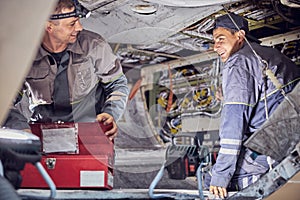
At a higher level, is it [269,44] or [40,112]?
[269,44]

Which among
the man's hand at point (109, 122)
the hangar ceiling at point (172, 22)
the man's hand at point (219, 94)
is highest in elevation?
the hangar ceiling at point (172, 22)

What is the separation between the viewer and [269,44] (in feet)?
7.29

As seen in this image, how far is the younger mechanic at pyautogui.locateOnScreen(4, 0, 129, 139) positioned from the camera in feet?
6.38

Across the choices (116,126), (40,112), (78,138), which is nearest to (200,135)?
(116,126)

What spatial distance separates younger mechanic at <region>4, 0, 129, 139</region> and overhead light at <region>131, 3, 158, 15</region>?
197mm

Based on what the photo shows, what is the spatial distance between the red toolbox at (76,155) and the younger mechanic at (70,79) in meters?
0.04

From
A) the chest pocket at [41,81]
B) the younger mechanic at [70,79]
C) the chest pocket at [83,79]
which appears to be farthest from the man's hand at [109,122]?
the chest pocket at [41,81]

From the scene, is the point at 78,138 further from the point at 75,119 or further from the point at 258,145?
the point at 258,145

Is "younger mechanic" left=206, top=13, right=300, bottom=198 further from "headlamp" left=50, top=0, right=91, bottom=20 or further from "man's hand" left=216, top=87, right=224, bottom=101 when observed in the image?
"headlamp" left=50, top=0, right=91, bottom=20

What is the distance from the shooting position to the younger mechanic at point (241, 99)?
2152 mm

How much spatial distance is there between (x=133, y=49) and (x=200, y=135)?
52cm

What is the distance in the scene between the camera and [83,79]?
2.05 meters

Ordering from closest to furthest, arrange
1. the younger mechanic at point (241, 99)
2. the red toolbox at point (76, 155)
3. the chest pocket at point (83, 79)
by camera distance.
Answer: the red toolbox at point (76, 155) → the chest pocket at point (83, 79) → the younger mechanic at point (241, 99)

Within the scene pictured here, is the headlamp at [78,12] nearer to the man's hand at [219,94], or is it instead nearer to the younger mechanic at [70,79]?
the younger mechanic at [70,79]
